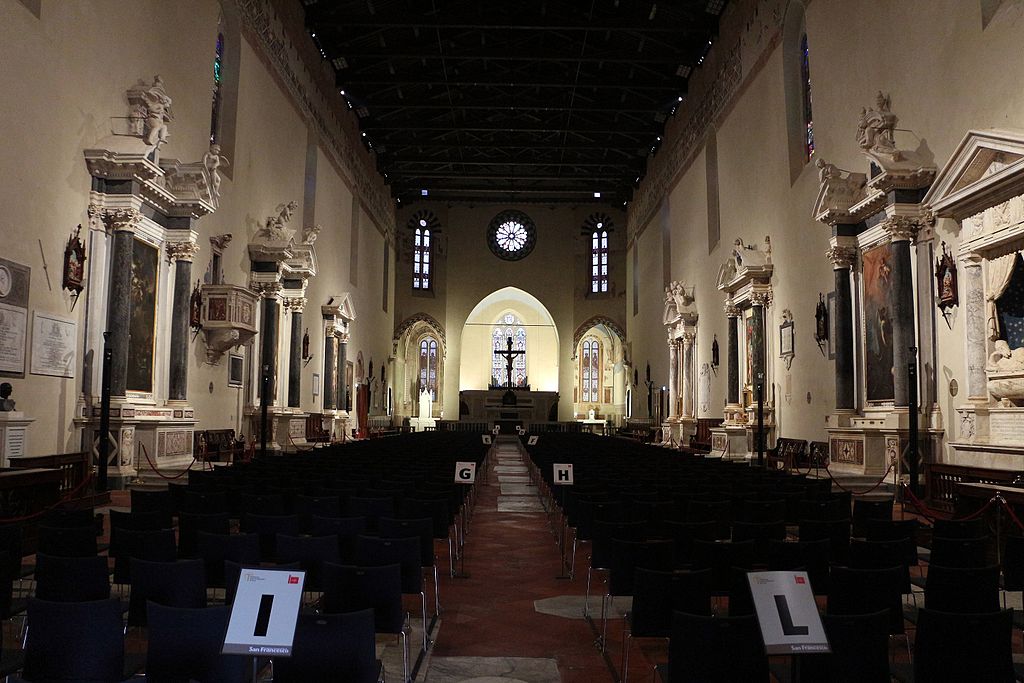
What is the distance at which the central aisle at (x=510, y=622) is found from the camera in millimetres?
5352

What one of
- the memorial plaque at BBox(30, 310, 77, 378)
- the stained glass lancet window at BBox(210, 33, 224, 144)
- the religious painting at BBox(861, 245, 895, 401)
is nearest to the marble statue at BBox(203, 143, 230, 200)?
the stained glass lancet window at BBox(210, 33, 224, 144)

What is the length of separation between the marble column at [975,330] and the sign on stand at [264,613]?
11.3 m

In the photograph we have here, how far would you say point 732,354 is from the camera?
2442cm

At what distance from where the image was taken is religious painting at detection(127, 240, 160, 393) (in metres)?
14.9

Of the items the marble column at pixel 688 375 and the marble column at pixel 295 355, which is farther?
the marble column at pixel 688 375

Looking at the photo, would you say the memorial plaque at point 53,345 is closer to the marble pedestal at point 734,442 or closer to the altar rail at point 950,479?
the altar rail at point 950,479

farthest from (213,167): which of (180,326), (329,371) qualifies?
(329,371)

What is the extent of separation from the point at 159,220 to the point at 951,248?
44.8ft

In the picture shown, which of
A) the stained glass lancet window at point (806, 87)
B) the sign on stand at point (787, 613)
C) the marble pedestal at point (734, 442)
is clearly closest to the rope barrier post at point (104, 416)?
the sign on stand at point (787, 613)

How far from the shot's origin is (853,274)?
53.9 ft

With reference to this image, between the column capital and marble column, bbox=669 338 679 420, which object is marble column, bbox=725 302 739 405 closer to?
marble column, bbox=669 338 679 420

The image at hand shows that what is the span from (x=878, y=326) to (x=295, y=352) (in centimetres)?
1609

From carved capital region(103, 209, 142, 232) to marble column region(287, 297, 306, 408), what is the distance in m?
10.4

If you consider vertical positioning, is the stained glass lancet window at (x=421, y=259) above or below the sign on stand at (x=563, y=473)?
above
